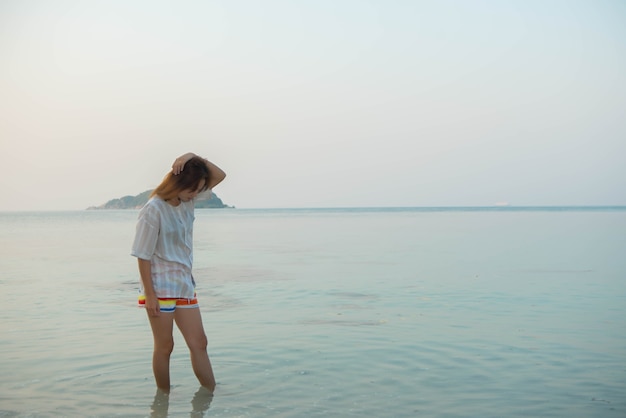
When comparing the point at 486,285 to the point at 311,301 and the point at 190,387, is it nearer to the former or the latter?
the point at 311,301

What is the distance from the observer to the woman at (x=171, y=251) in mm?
4898

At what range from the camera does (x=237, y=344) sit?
296 inches

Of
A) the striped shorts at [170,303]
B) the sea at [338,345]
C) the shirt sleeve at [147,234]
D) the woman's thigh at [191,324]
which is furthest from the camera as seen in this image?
the sea at [338,345]

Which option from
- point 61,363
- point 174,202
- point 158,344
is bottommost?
point 61,363

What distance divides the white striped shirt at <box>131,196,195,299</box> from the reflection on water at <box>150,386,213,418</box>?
0.83 m

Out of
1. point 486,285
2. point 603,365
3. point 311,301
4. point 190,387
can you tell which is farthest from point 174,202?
point 486,285

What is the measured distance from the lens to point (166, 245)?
5.01 metres

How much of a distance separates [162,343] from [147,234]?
85 cm

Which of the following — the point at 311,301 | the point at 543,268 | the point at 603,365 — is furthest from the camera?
the point at 543,268

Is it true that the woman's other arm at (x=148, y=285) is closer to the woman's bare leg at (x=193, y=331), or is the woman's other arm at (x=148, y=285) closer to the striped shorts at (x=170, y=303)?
the striped shorts at (x=170, y=303)

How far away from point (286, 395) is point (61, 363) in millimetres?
2408

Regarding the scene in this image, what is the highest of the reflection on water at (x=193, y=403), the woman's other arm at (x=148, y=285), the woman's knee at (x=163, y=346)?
the woman's other arm at (x=148, y=285)

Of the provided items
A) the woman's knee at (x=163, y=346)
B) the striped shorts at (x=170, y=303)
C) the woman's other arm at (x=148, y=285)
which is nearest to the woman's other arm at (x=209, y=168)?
the woman's other arm at (x=148, y=285)

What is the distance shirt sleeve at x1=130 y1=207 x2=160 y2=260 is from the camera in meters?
4.87
